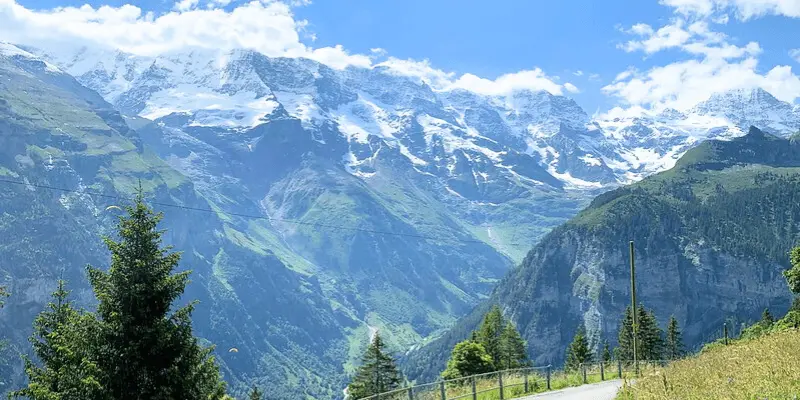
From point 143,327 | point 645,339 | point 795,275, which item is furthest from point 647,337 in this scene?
point 143,327

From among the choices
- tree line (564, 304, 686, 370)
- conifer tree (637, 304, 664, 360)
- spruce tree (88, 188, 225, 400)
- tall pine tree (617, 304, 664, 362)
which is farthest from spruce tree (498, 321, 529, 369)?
spruce tree (88, 188, 225, 400)

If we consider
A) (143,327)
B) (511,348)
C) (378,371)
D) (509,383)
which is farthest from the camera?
(511,348)

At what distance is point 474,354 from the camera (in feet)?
Result: 214

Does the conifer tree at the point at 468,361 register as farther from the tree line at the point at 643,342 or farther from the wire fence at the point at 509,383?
the tree line at the point at 643,342

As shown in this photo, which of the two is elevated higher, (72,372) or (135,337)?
(135,337)

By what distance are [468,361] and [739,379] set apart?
172 feet

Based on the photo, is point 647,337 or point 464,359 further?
point 647,337

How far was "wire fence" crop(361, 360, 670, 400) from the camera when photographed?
2464 cm

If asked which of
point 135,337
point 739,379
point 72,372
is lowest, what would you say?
point 739,379

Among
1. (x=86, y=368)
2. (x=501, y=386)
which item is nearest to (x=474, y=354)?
(x=501, y=386)

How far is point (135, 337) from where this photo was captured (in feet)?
75.8

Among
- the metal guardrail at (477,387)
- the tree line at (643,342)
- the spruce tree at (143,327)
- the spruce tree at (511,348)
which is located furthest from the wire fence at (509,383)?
the tree line at (643,342)

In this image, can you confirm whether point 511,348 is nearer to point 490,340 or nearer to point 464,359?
point 490,340

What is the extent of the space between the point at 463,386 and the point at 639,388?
39.0 ft
